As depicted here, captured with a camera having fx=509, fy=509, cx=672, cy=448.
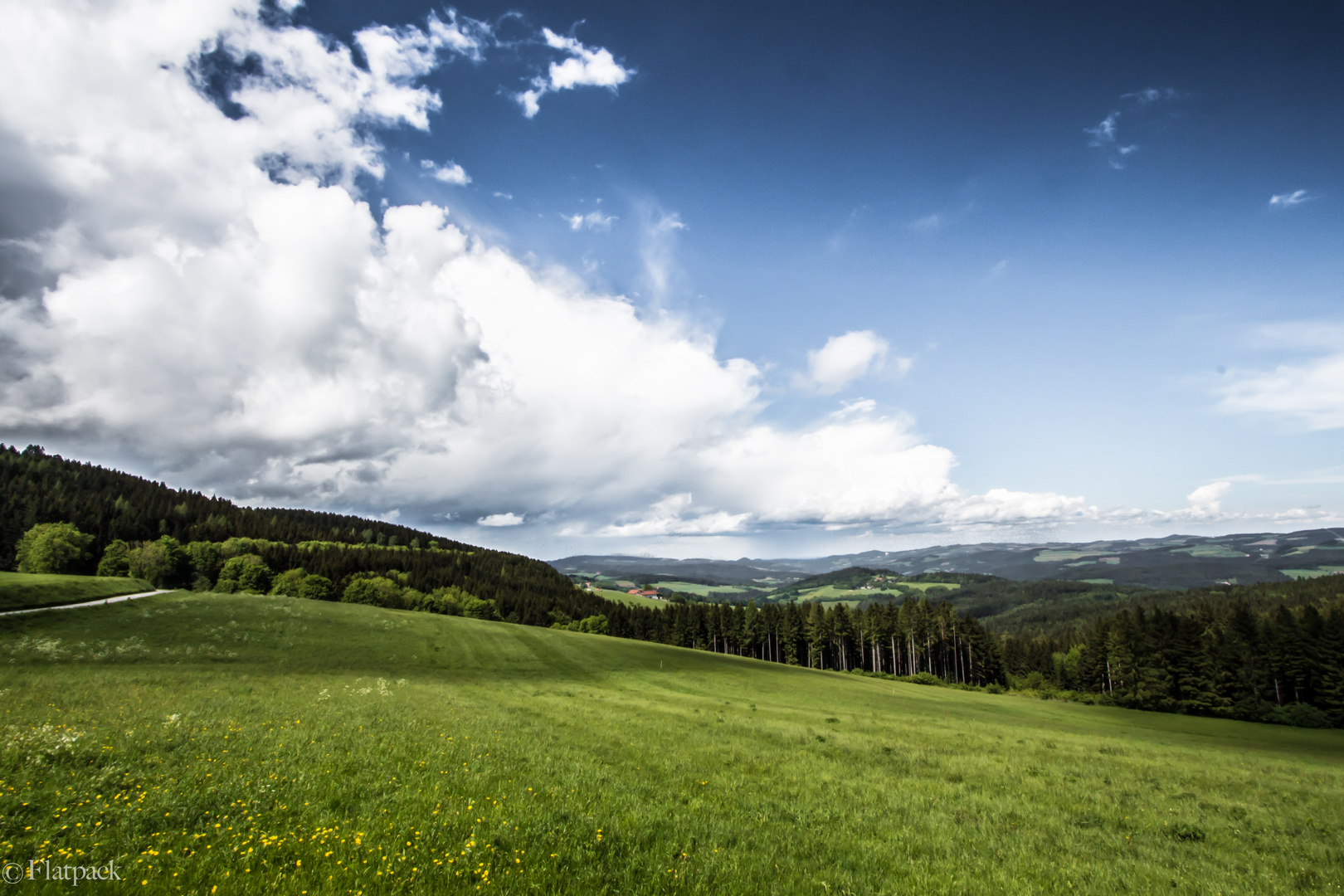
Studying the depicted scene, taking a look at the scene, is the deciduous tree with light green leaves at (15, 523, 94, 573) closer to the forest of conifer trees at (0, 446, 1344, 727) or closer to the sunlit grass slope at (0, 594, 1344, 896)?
the forest of conifer trees at (0, 446, 1344, 727)

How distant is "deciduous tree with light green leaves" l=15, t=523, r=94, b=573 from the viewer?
3661 inches

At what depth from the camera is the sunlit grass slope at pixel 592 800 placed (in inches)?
284

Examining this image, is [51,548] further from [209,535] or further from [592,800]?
[592,800]

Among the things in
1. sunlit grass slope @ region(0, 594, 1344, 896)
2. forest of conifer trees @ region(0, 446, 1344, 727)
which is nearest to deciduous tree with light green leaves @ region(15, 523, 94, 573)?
forest of conifer trees @ region(0, 446, 1344, 727)

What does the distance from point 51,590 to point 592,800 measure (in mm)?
67422

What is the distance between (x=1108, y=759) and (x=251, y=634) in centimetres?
6185

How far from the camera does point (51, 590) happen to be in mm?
47406

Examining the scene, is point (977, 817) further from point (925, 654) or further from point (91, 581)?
point (925, 654)

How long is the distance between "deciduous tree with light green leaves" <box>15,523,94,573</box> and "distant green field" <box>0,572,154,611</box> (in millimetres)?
60241

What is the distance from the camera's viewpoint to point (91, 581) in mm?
54719

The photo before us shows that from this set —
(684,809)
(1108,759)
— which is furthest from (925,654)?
(684,809)

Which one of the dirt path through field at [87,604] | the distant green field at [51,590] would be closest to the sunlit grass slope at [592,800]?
the dirt path through field at [87,604]

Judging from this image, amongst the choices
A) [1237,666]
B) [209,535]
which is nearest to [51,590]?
[209,535]

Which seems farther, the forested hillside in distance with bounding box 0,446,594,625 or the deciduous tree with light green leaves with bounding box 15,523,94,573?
the forested hillside in distance with bounding box 0,446,594,625
